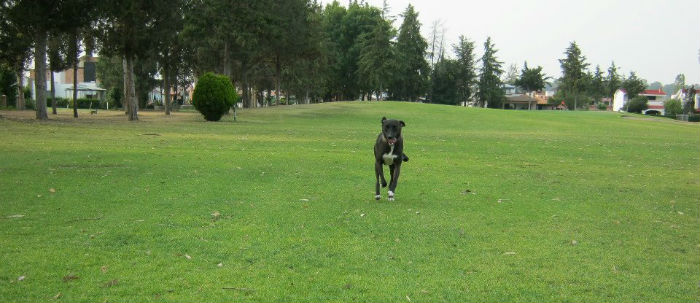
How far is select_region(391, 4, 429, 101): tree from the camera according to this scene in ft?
315

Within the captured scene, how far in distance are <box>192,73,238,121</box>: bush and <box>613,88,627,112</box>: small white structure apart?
370 feet

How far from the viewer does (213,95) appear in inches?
1448

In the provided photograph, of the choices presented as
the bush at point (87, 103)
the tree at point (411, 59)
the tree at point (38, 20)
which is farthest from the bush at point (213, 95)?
the tree at point (411, 59)

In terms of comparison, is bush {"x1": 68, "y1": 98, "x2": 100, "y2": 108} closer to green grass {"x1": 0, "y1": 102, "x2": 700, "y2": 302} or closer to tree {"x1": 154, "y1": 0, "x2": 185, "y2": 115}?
tree {"x1": 154, "y1": 0, "x2": 185, "y2": 115}

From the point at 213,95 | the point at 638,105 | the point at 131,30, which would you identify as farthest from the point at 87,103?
the point at 638,105

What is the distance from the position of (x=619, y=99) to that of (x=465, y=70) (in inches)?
1856

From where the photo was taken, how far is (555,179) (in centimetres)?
1387

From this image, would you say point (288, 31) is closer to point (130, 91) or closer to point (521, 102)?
point (130, 91)

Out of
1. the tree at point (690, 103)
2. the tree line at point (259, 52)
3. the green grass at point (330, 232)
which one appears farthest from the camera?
the tree at point (690, 103)

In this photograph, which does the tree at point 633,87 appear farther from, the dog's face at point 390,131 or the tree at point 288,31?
the dog's face at point 390,131

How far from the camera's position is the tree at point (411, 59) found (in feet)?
315

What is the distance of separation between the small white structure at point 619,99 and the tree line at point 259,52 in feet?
8.63

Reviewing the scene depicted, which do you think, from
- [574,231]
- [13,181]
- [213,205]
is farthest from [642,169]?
[13,181]

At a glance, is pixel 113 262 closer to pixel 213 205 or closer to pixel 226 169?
pixel 213 205
